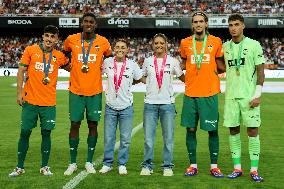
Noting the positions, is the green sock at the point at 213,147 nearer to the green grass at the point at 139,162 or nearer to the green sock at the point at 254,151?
the green grass at the point at 139,162

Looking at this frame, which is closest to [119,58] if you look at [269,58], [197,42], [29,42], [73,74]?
[73,74]

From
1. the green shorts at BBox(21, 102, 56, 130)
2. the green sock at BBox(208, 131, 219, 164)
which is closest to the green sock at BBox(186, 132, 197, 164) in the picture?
the green sock at BBox(208, 131, 219, 164)

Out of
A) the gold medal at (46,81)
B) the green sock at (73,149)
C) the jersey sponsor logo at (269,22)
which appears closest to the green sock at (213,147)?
the green sock at (73,149)

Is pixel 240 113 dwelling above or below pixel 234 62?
below

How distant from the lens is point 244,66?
633 centimetres

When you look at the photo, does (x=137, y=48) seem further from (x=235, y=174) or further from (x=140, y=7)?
(x=235, y=174)

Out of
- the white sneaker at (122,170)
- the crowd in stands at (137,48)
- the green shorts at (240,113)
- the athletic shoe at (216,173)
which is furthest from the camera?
the crowd in stands at (137,48)

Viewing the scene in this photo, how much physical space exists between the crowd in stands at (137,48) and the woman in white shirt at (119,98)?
35366 mm

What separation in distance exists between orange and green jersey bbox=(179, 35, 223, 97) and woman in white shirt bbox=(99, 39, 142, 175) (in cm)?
74

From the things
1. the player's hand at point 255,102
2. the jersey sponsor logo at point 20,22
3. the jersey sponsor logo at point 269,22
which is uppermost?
the jersey sponsor logo at point 20,22

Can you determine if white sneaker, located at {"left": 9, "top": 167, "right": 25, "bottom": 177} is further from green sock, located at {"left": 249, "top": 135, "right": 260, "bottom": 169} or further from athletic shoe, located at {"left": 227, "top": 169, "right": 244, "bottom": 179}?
green sock, located at {"left": 249, "top": 135, "right": 260, "bottom": 169}

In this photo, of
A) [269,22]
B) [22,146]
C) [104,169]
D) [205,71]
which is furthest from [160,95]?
[269,22]

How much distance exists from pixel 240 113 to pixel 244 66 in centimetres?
61

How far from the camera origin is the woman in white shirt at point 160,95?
21.7 feet
